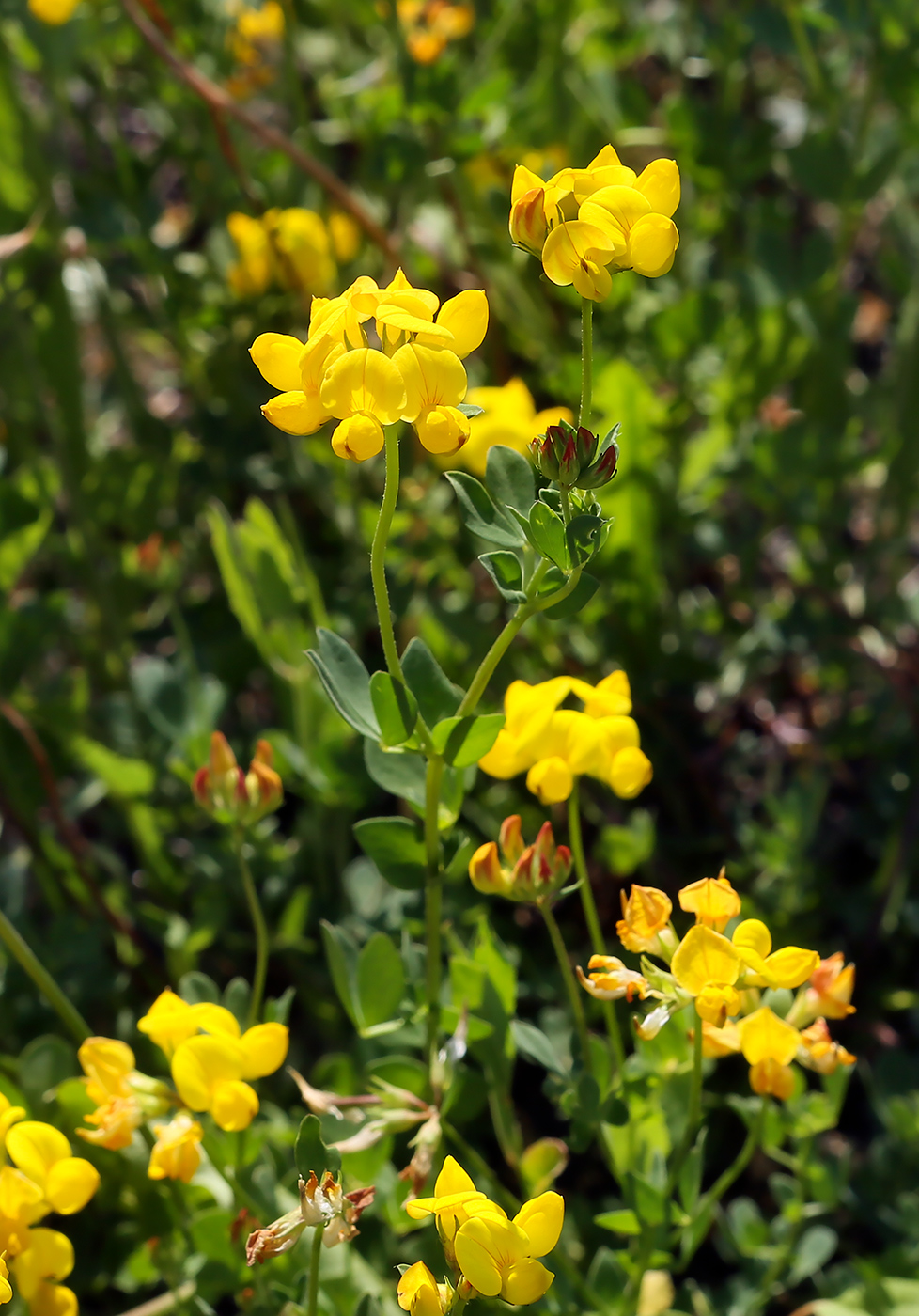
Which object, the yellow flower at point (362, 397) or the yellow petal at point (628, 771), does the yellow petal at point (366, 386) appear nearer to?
the yellow flower at point (362, 397)

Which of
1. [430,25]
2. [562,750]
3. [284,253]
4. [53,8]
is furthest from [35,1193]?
[430,25]

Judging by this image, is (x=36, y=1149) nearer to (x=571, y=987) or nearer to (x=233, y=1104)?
(x=233, y=1104)

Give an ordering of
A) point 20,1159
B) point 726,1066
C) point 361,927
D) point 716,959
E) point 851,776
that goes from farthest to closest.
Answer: point 851,776 → point 726,1066 → point 361,927 → point 20,1159 → point 716,959

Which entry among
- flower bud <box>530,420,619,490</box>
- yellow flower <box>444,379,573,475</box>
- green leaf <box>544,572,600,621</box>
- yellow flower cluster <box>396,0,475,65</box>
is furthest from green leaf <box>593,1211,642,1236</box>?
yellow flower cluster <box>396,0,475,65</box>

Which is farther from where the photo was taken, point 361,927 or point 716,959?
point 361,927

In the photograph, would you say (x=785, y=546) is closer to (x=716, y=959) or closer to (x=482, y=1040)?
(x=482, y=1040)

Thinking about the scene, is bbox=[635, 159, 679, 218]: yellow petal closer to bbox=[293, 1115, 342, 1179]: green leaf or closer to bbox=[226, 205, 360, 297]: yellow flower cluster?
bbox=[293, 1115, 342, 1179]: green leaf

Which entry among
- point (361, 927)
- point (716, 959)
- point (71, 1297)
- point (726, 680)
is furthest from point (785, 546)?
point (71, 1297)
